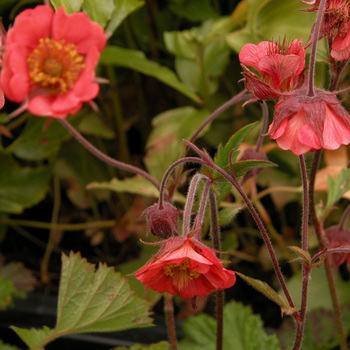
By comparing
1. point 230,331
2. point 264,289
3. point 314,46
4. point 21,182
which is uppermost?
point 314,46

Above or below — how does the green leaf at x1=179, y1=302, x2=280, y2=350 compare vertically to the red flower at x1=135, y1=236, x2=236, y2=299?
below

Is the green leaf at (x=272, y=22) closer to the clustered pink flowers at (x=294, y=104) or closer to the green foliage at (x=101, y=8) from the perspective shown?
the green foliage at (x=101, y=8)

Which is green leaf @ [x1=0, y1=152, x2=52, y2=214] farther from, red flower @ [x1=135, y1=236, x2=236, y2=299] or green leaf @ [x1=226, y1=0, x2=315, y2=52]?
red flower @ [x1=135, y1=236, x2=236, y2=299]

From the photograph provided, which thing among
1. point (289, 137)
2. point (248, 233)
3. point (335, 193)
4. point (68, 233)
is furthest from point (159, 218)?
point (68, 233)

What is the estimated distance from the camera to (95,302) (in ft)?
2.27

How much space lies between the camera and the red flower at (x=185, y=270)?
0.49 m

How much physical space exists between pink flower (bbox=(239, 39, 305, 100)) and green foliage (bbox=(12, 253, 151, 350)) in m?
0.31

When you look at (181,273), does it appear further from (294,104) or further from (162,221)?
(294,104)

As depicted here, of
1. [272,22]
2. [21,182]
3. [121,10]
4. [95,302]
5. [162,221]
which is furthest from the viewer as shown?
→ [21,182]

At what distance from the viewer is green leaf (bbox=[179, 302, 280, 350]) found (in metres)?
0.85

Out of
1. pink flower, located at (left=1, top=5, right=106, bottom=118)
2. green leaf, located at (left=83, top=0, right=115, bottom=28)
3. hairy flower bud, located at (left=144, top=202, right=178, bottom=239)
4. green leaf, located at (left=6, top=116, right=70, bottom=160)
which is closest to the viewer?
pink flower, located at (left=1, top=5, right=106, bottom=118)

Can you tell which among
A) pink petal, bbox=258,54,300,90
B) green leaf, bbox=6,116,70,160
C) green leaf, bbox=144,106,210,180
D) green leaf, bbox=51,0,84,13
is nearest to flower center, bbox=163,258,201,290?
pink petal, bbox=258,54,300,90

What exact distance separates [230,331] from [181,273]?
37 cm

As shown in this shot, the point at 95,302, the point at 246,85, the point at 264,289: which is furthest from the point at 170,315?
the point at 246,85
